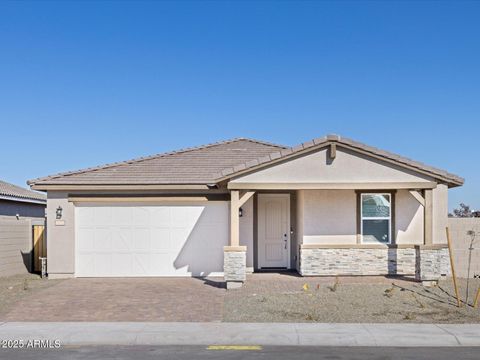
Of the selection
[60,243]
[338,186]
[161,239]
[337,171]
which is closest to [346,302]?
[338,186]

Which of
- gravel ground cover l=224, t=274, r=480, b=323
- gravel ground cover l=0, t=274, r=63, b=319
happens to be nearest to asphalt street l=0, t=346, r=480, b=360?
gravel ground cover l=224, t=274, r=480, b=323

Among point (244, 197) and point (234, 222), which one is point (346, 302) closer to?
point (234, 222)

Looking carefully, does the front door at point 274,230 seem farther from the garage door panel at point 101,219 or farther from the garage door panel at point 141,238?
the garage door panel at point 101,219

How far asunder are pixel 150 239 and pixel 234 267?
3.83 meters

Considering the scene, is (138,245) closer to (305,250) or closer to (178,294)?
(178,294)

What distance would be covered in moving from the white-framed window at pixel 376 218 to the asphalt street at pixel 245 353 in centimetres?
746

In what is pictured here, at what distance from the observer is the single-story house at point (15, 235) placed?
1805 centimetres

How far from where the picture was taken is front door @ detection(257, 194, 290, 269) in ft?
57.1

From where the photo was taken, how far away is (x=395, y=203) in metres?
16.3

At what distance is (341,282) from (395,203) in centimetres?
320

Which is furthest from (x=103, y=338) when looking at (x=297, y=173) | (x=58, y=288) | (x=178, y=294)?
(x=297, y=173)

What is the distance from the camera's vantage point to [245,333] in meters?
9.85

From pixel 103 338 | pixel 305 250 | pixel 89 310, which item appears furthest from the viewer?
pixel 305 250

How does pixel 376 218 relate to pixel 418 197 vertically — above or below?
below
